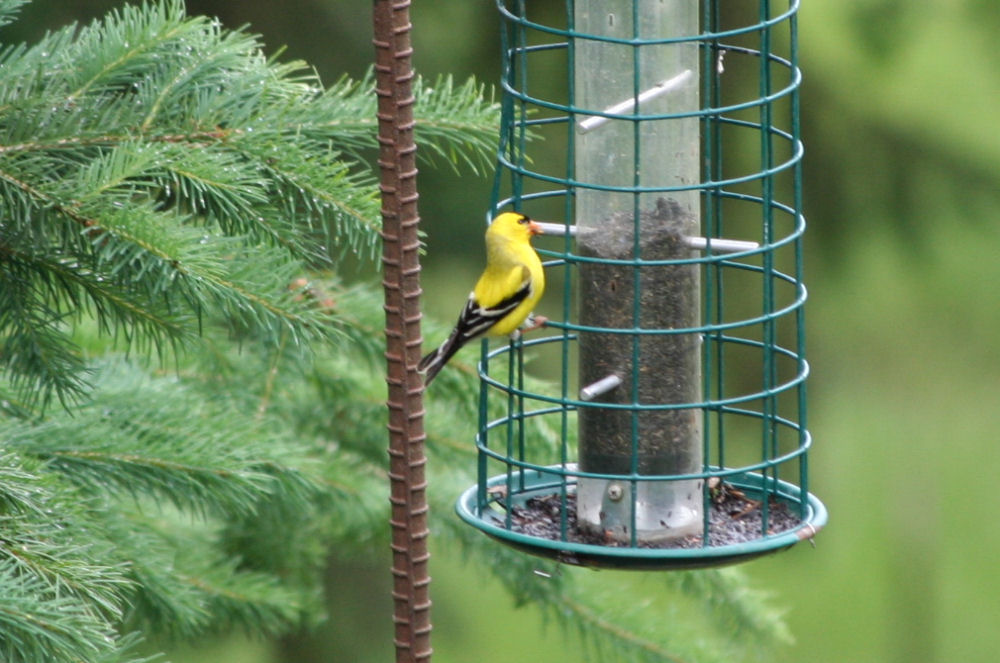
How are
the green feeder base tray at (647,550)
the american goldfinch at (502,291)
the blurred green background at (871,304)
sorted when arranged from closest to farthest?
the green feeder base tray at (647,550), the american goldfinch at (502,291), the blurred green background at (871,304)

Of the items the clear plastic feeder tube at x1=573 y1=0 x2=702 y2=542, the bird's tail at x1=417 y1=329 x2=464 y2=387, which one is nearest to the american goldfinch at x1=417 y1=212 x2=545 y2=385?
the bird's tail at x1=417 y1=329 x2=464 y2=387

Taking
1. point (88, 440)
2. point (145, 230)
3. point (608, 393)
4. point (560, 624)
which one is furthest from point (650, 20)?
point (560, 624)

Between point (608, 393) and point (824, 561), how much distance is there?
537cm

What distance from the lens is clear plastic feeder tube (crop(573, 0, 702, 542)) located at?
3.30 metres

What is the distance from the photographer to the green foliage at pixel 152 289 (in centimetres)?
254

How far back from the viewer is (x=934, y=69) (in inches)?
283

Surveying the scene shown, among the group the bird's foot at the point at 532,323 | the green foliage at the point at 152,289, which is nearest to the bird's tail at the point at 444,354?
the bird's foot at the point at 532,323

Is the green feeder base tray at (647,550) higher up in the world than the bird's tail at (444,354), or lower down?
lower down

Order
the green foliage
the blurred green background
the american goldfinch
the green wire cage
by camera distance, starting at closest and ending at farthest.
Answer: the green foliage
the green wire cage
the american goldfinch
the blurred green background

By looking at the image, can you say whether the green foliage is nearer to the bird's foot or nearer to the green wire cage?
the green wire cage

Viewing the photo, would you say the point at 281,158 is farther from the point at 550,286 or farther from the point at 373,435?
the point at 550,286

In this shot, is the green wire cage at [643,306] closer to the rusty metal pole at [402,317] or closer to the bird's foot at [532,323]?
the bird's foot at [532,323]

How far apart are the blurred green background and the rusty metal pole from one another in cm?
162

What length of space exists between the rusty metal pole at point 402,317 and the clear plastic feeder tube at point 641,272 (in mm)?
706
